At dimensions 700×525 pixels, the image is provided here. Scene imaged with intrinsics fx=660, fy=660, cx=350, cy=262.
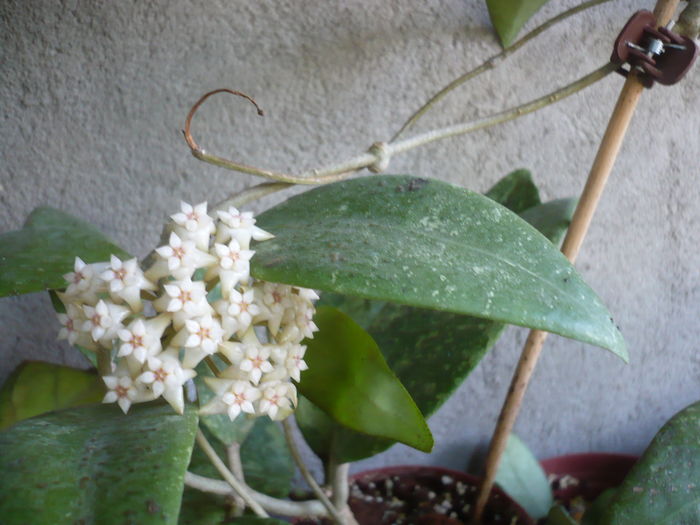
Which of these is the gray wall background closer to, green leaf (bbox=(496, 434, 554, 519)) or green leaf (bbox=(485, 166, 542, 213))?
green leaf (bbox=(485, 166, 542, 213))

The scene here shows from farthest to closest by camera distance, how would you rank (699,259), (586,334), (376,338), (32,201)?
(699,259)
(32,201)
(376,338)
(586,334)

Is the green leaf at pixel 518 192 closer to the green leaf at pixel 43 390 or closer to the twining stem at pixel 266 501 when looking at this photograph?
the twining stem at pixel 266 501

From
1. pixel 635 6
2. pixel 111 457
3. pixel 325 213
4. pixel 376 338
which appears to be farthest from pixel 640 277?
pixel 111 457

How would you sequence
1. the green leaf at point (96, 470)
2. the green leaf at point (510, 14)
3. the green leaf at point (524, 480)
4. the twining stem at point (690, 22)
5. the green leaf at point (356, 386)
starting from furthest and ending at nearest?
the green leaf at point (524, 480) < the green leaf at point (510, 14) < the twining stem at point (690, 22) < the green leaf at point (356, 386) < the green leaf at point (96, 470)

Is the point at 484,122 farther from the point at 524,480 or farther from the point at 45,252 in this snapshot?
the point at 524,480

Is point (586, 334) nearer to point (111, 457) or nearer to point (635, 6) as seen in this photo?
point (111, 457)

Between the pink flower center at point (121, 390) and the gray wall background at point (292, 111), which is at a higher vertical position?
the gray wall background at point (292, 111)

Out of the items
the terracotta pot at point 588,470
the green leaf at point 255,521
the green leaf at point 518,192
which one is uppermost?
the green leaf at point 518,192

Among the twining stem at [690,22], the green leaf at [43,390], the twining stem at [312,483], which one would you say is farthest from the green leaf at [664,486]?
the green leaf at [43,390]
